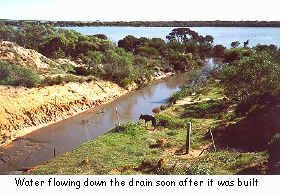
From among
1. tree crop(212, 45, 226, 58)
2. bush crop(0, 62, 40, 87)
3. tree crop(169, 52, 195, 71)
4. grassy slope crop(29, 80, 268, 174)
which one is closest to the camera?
grassy slope crop(29, 80, 268, 174)

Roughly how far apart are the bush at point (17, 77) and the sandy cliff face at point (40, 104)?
76 centimetres

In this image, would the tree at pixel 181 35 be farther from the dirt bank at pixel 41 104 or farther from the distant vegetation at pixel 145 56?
the dirt bank at pixel 41 104

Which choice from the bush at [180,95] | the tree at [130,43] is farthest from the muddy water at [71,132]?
the tree at [130,43]

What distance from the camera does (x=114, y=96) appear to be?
3678cm

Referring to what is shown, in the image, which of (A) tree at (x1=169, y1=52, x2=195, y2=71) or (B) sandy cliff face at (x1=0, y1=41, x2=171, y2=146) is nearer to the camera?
(B) sandy cliff face at (x1=0, y1=41, x2=171, y2=146)

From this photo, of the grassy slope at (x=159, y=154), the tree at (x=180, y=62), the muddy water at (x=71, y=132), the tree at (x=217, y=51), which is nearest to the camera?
the grassy slope at (x=159, y=154)

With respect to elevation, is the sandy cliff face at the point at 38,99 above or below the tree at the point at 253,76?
below

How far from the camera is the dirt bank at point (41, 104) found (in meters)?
25.2

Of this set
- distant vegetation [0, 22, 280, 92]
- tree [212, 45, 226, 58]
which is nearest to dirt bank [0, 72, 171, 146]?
distant vegetation [0, 22, 280, 92]

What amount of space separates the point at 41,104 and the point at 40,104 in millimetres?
92

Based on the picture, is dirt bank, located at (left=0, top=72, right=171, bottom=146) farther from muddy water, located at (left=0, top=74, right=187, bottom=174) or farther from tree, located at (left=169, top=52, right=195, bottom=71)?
tree, located at (left=169, top=52, right=195, bottom=71)

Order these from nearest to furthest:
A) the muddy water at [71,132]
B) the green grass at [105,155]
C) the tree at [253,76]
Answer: the green grass at [105,155]
the muddy water at [71,132]
the tree at [253,76]

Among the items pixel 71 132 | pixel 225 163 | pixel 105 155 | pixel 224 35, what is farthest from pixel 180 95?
pixel 224 35

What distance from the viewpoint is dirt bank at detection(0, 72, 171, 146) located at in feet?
82.7
